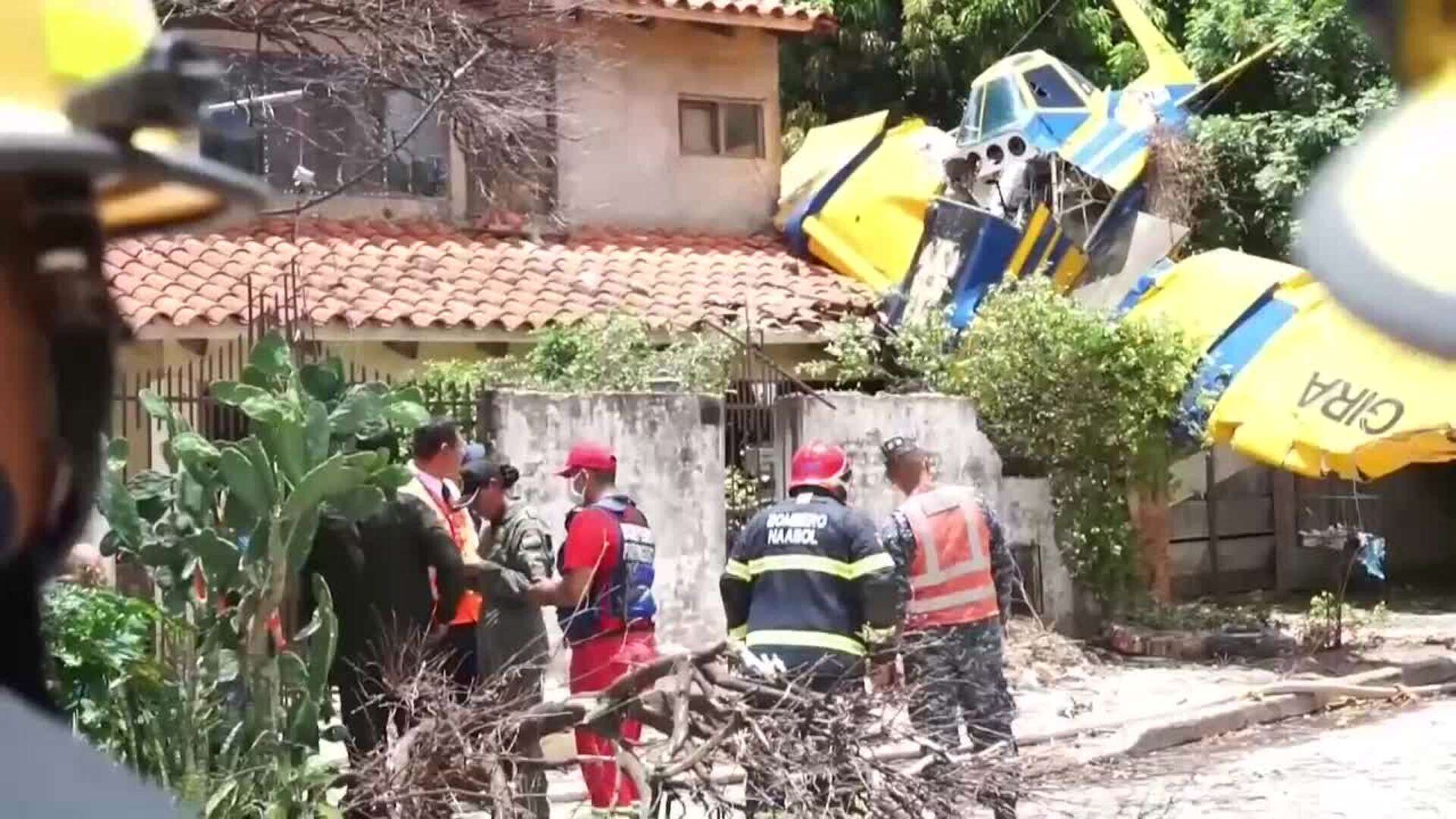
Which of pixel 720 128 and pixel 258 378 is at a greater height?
pixel 720 128

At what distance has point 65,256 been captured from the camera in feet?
5.60

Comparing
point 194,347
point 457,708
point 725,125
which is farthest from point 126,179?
point 725,125

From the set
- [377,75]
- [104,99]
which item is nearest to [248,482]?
[104,99]

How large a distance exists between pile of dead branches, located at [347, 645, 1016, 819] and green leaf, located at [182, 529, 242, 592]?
1.94ft

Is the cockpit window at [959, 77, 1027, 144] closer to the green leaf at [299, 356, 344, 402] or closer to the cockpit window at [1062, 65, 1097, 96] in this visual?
the cockpit window at [1062, 65, 1097, 96]

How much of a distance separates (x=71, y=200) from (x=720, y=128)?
1556 cm

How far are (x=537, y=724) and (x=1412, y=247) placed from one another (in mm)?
4318

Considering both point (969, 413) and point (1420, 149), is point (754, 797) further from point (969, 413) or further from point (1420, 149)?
point (969, 413)

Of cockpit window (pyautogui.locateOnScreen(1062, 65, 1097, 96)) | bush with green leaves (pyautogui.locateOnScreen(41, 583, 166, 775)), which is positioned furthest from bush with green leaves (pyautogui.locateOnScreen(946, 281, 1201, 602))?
bush with green leaves (pyautogui.locateOnScreen(41, 583, 166, 775))

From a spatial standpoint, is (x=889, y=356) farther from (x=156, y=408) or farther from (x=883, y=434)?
(x=156, y=408)

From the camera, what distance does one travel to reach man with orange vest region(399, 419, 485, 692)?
6.88 m

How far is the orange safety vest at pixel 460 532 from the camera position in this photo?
21.8ft

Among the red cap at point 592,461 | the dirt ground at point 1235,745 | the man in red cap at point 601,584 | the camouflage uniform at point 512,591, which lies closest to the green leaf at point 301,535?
the dirt ground at point 1235,745

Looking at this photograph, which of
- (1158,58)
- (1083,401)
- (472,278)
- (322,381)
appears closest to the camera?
(322,381)
